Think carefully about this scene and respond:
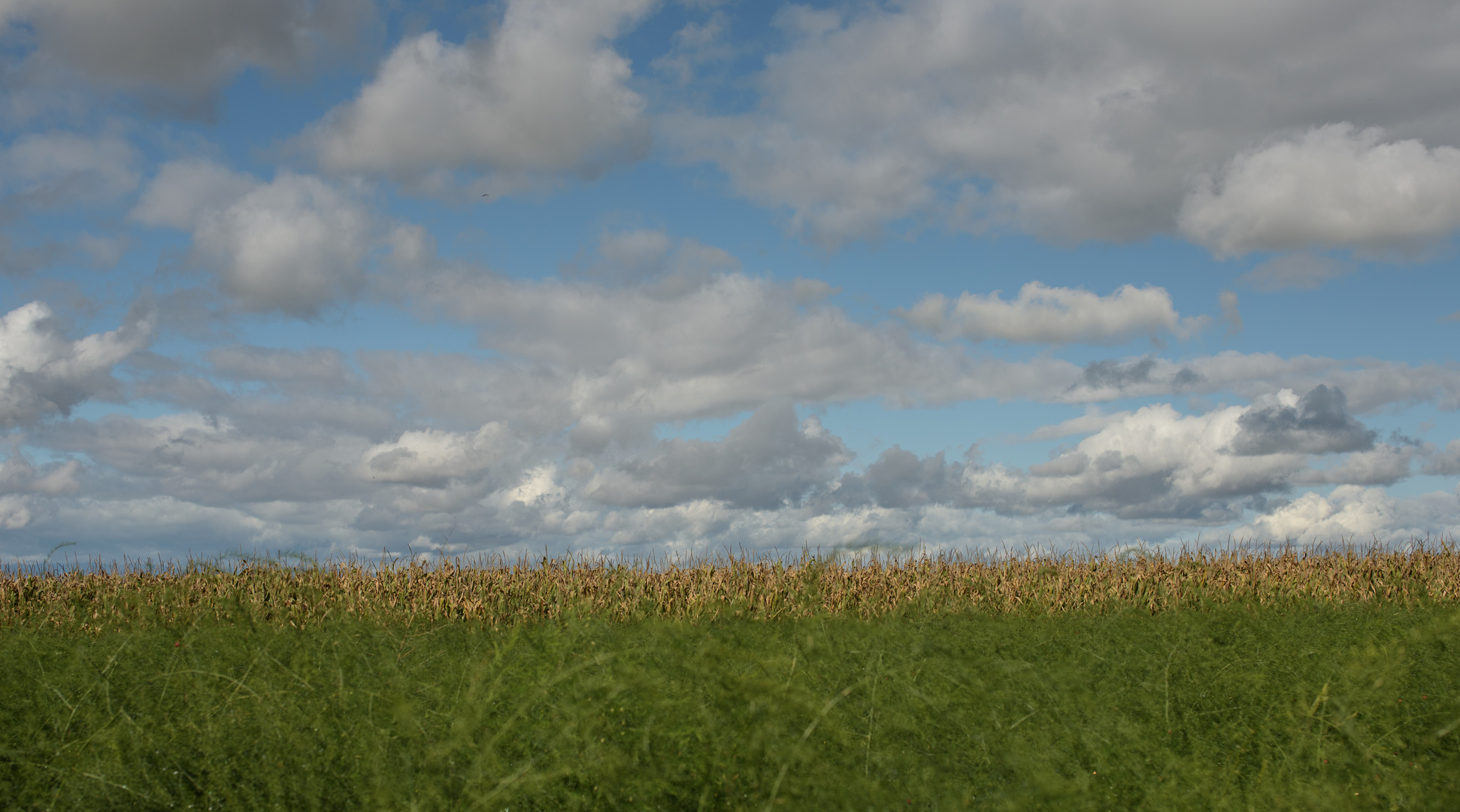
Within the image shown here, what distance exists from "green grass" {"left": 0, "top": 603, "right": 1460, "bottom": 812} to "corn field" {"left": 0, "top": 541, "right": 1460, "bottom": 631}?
7.02 metres

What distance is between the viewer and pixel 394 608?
17391mm

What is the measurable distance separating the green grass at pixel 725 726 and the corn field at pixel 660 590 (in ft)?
23.0

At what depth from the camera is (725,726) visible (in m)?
5.90

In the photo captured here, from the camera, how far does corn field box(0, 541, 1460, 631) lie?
1719 centimetres

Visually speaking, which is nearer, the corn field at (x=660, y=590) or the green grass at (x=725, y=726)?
the green grass at (x=725, y=726)

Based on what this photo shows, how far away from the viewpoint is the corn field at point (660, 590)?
17188 mm

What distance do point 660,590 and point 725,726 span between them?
1323 cm

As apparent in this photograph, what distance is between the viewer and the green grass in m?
5.64

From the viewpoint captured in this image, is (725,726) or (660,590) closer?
(725,726)

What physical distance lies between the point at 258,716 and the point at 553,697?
2294 millimetres

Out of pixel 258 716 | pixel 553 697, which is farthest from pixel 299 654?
pixel 553 697

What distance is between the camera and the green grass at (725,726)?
564 cm

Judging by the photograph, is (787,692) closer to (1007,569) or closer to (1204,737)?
(1204,737)

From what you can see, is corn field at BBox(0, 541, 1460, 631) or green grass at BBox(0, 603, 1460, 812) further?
corn field at BBox(0, 541, 1460, 631)
